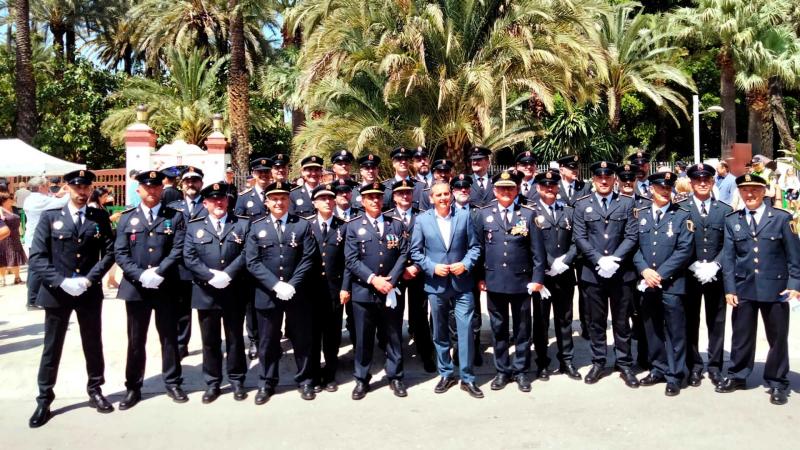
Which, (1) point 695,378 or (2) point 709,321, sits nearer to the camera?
(1) point 695,378

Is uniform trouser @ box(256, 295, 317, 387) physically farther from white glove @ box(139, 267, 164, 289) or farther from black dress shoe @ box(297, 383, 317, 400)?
white glove @ box(139, 267, 164, 289)

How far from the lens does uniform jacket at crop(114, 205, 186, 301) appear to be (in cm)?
546

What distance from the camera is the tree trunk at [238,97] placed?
1942cm

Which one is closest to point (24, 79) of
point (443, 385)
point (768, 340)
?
point (443, 385)

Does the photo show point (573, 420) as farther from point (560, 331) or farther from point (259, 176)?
point (259, 176)

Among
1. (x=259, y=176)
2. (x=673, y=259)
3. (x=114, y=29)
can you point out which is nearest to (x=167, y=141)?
(x=114, y=29)

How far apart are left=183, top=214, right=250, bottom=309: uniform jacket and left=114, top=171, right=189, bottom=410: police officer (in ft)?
0.41

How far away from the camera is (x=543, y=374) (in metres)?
5.99

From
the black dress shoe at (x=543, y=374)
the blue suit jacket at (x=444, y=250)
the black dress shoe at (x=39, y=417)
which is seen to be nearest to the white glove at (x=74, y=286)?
the black dress shoe at (x=39, y=417)

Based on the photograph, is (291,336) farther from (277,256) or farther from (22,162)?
(22,162)

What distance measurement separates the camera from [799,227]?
11.3 meters

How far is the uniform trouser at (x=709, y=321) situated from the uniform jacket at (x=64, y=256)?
16.5ft

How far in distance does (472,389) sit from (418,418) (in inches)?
27.6

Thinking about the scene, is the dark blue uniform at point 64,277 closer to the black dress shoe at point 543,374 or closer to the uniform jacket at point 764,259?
the black dress shoe at point 543,374
